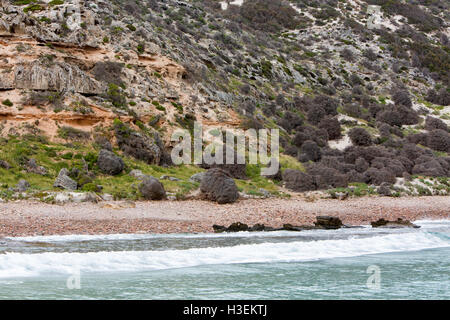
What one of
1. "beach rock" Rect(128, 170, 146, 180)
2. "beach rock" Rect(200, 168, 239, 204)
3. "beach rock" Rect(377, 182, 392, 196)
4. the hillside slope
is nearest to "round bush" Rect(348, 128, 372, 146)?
the hillside slope

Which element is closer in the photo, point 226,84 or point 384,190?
point 384,190

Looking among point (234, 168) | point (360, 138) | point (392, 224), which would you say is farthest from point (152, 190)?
point (360, 138)

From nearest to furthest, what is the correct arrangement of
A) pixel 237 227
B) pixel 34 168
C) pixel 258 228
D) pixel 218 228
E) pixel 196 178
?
pixel 218 228, pixel 237 227, pixel 258 228, pixel 34 168, pixel 196 178

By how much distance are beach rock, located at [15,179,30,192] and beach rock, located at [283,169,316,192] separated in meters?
15.1

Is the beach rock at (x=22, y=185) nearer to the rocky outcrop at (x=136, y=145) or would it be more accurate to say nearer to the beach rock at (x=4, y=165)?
the beach rock at (x=4, y=165)

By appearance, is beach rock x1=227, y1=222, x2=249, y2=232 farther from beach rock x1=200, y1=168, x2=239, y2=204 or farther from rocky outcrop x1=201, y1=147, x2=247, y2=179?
rocky outcrop x1=201, y1=147, x2=247, y2=179

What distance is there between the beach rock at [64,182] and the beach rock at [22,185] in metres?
1.20

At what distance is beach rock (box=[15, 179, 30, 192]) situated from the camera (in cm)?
2031

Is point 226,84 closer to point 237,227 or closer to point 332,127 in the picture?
point 332,127

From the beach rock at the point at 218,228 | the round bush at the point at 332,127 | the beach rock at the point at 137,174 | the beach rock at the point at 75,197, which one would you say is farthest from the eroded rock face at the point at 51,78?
the round bush at the point at 332,127

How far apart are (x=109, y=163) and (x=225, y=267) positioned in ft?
47.6

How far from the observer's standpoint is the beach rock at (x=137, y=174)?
24587 mm

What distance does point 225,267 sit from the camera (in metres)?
11.8
